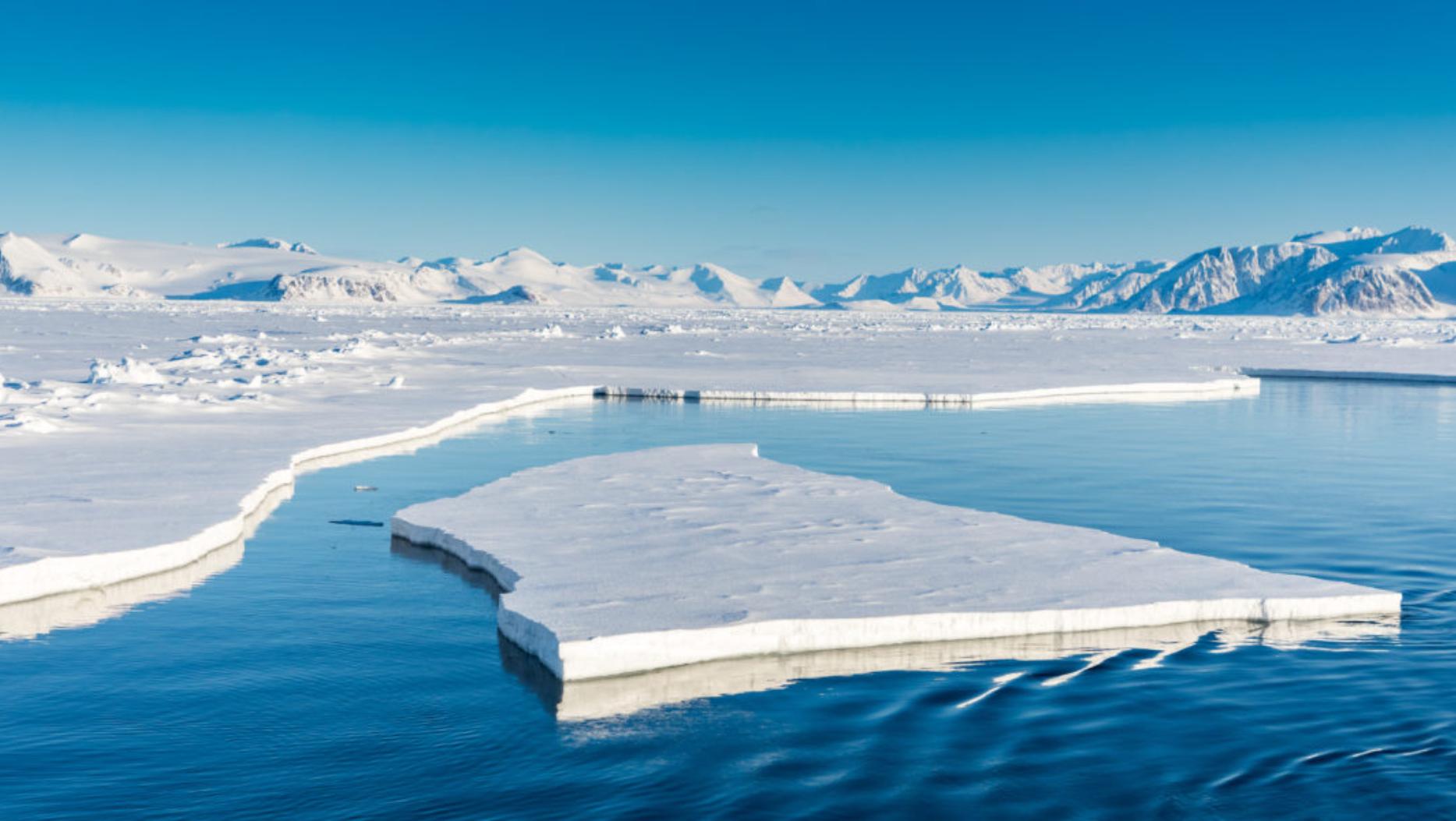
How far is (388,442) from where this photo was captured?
18188mm

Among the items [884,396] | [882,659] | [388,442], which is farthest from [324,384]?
[882,659]

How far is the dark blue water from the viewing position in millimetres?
6180

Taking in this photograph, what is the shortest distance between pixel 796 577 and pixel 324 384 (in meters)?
18.3

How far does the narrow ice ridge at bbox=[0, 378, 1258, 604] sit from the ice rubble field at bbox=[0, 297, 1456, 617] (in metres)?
0.03

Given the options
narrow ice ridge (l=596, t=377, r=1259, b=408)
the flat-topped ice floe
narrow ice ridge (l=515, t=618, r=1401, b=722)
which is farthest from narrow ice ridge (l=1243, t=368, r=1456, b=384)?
narrow ice ridge (l=515, t=618, r=1401, b=722)

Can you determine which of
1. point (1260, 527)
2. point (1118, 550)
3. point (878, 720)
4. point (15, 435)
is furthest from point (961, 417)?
point (878, 720)

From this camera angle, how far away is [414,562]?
1086cm

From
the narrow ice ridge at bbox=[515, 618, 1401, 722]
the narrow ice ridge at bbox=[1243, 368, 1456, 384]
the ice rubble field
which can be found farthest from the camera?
the narrow ice ridge at bbox=[1243, 368, 1456, 384]

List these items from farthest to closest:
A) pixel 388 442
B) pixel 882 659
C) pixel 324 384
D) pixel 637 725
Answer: pixel 324 384 → pixel 388 442 → pixel 882 659 → pixel 637 725

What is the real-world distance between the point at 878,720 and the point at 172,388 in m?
18.5

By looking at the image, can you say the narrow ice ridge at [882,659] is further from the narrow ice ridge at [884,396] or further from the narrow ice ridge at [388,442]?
the narrow ice ridge at [884,396]

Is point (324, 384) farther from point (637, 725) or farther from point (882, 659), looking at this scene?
point (637, 725)

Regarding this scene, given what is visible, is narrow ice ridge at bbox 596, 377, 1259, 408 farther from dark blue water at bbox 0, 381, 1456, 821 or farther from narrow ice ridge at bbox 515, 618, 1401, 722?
narrow ice ridge at bbox 515, 618, 1401, 722

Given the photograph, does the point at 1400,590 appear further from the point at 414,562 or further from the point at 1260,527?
the point at 414,562
